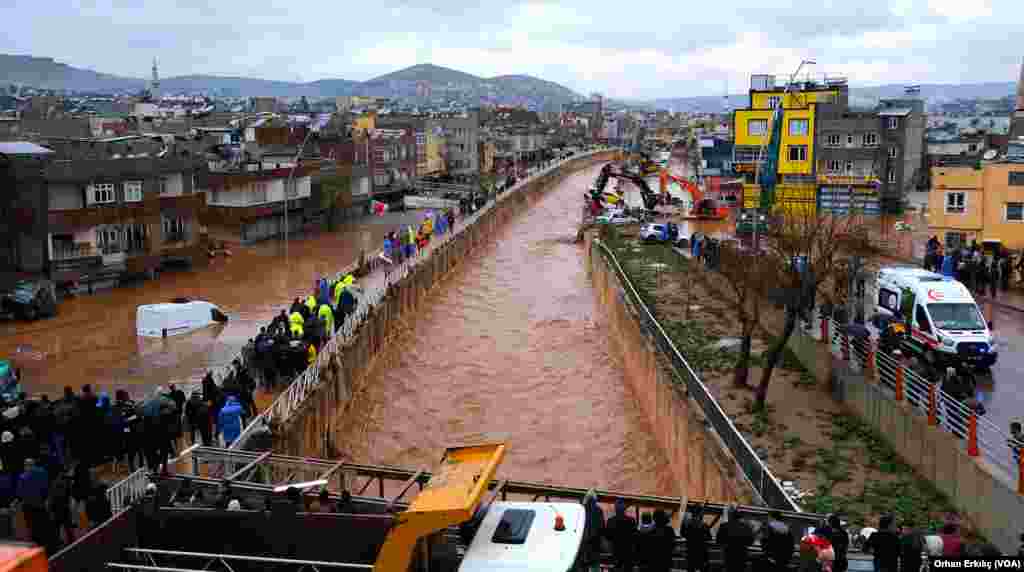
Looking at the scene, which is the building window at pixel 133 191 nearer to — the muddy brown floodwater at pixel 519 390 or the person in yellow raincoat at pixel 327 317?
the muddy brown floodwater at pixel 519 390

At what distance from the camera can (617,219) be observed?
59281 mm

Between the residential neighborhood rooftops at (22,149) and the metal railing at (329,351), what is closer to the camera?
the metal railing at (329,351)

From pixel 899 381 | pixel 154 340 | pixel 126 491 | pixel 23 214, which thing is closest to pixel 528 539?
pixel 126 491

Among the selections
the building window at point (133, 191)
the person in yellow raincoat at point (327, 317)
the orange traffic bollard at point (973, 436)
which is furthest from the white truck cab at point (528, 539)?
the building window at point (133, 191)

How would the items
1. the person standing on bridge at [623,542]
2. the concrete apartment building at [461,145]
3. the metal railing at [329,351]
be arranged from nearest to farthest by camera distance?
the person standing on bridge at [623,542], the metal railing at [329,351], the concrete apartment building at [461,145]

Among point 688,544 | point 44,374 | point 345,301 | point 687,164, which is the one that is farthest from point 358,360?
point 687,164

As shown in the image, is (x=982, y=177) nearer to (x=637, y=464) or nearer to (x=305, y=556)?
(x=637, y=464)

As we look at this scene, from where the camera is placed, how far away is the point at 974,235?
32719 millimetres

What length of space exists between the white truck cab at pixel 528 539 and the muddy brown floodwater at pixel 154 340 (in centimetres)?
1481

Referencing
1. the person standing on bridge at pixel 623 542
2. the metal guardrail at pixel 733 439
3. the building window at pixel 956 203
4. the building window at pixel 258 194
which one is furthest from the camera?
the building window at pixel 258 194

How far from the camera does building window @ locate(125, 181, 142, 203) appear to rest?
39000 mm

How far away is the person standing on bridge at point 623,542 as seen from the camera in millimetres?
10062

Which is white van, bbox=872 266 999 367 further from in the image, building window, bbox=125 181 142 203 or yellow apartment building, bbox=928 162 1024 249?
building window, bbox=125 181 142 203

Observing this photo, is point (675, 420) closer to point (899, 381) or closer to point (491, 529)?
point (899, 381)
